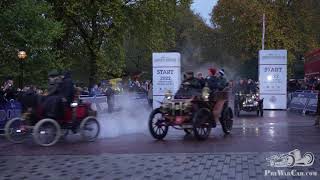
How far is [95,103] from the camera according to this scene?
2872 centimetres

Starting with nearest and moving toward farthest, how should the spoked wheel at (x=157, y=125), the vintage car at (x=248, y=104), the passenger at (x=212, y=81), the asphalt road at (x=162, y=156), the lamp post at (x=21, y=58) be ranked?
the asphalt road at (x=162, y=156) < the spoked wheel at (x=157, y=125) < the passenger at (x=212, y=81) < the vintage car at (x=248, y=104) < the lamp post at (x=21, y=58)

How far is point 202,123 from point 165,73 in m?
11.6

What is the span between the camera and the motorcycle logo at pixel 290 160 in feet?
32.8

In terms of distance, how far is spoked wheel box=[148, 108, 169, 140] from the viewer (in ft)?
49.1

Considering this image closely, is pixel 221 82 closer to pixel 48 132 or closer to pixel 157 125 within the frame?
pixel 157 125

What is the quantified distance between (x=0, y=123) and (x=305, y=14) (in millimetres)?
41663

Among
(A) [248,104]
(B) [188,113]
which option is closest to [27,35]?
(A) [248,104]

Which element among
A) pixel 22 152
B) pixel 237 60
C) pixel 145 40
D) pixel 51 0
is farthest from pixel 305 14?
pixel 22 152

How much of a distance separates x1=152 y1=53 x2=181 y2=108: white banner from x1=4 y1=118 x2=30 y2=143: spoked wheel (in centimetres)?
1181

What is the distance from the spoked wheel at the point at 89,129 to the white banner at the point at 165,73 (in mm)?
11048

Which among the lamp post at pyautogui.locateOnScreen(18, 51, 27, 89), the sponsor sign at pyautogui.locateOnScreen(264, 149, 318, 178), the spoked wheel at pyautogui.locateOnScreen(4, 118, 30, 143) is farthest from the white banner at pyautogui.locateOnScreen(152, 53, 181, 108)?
the sponsor sign at pyautogui.locateOnScreen(264, 149, 318, 178)

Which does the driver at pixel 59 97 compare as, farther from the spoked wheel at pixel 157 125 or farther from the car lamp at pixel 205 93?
the car lamp at pixel 205 93

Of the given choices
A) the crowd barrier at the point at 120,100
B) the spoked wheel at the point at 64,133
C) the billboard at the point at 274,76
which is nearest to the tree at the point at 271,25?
the crowd barrier at the point at 120,100

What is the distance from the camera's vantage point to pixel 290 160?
33.5 ft
